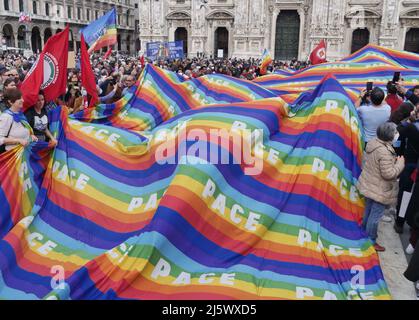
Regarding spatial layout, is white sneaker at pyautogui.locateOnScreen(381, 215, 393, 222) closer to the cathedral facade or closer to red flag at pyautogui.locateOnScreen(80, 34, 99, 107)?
red flag at pyautogui.locateOnScreen(80, 34, 99, 107)

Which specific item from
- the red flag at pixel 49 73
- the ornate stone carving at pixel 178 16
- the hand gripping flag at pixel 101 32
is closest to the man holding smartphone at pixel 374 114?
the red flag at pixel 49 73

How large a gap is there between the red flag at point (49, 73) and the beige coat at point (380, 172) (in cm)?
449

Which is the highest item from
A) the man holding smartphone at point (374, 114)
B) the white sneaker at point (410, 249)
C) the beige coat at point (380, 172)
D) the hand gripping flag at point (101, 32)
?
the hand gripping flag at point (101, 32)

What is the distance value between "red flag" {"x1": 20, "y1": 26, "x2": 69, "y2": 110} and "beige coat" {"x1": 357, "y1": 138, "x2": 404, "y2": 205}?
14.7 ft

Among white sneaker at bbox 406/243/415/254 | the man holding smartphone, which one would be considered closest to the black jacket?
the man holding smartphone

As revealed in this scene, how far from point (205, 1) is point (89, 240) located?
3330 centimetres

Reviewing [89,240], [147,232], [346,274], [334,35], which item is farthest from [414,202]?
[334,35]

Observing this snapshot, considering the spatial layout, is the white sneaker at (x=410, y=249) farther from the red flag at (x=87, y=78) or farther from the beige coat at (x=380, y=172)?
the red flag at (x=87, y=78)

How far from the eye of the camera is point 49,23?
1939 inches

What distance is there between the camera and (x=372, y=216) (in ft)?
16.5

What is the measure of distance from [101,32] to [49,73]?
7.81 m

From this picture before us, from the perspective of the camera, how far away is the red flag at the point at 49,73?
5633 millimetres

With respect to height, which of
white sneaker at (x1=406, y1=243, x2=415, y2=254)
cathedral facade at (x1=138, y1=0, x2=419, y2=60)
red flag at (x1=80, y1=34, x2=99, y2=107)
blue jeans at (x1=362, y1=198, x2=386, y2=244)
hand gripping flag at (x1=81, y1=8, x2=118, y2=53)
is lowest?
white sneaker at (x1=406, y1=243, x2=415, y2=254)

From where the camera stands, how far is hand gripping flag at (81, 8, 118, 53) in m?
13.0
